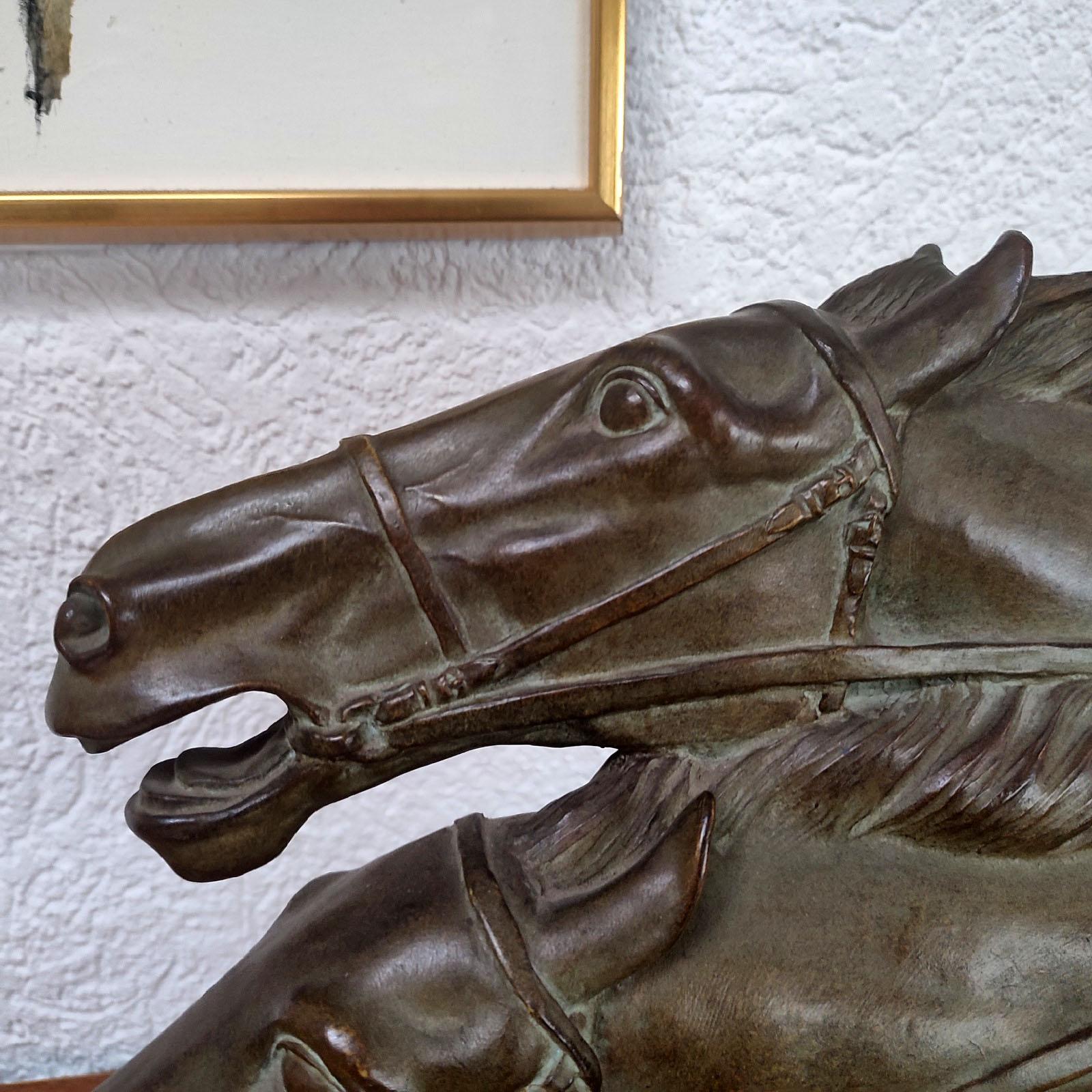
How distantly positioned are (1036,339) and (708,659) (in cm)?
20

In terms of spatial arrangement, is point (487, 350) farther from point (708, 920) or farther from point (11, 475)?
point (708, 920)

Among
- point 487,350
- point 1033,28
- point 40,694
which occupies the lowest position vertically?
point 40,694

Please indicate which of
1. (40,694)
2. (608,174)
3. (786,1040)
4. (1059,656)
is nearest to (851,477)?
(1059,656)

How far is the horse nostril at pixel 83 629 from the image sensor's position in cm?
42

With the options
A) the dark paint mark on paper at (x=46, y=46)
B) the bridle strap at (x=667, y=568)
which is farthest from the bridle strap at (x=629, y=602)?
the dark paint mark on paper at (x=46, y=46)

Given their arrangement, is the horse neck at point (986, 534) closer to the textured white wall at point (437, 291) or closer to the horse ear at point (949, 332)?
the horse ear at point (949, 332)

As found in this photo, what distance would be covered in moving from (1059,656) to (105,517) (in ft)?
2.46

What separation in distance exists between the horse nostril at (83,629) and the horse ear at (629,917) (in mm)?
203

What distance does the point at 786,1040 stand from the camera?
0.42 meters

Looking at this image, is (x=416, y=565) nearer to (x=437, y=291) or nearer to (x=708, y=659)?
(x=708, y=659)

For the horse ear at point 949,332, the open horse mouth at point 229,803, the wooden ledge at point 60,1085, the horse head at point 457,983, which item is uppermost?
the horse ear at point 949,332

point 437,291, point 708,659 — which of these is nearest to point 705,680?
point 708,659

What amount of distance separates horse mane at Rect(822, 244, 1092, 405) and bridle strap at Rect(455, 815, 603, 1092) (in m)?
0.28

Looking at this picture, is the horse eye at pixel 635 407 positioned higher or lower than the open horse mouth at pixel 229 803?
higher
